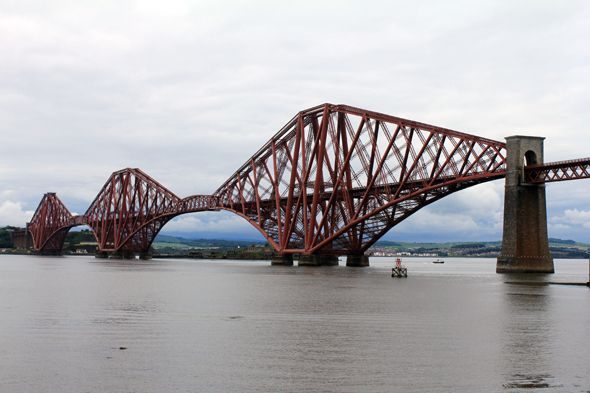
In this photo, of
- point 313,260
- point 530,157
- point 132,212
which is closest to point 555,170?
point 530,157

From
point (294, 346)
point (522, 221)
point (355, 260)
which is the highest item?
point (522, 221)

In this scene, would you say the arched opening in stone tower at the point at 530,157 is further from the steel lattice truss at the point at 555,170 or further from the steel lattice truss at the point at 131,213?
the steel lattice truss at the point at 131,213

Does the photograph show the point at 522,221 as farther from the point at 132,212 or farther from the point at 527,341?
the point at 132,212

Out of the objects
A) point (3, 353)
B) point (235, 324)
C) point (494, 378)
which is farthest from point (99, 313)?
point (494, 378)

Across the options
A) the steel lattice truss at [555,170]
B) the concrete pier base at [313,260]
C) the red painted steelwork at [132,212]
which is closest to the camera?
the steel lattice truss at [555,170]

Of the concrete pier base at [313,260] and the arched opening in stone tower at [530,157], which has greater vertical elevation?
the arched opening in stone tower at [530,157]

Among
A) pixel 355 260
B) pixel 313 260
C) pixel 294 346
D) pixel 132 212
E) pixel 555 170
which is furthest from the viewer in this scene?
pixel 132 212

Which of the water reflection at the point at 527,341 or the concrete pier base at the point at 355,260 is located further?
the concrete pier base at the point at 355,260

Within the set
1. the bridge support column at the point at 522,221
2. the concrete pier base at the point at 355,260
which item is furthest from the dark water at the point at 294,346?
the concrete pier base at the point at 355,260
